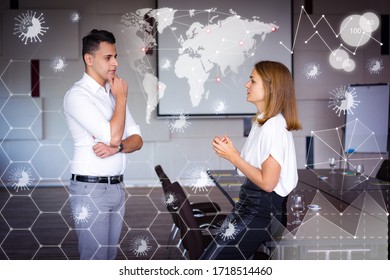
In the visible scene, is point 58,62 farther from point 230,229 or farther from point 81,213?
point 230,229

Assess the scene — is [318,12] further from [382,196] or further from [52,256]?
[52,256]

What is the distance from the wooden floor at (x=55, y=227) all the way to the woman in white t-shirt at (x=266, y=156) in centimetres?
111

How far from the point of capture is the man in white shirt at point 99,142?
7.04 feet

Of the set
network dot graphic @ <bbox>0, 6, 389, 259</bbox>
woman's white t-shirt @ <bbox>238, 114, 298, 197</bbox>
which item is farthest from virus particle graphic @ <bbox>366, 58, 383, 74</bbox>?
woman's white t-shirt @ <bbox>238, 114, 298, 197</bbox>

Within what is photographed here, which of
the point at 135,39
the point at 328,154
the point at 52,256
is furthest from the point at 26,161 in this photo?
the point at 328,154

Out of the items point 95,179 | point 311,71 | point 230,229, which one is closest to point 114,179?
point 95,179

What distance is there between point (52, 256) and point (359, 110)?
101 inches

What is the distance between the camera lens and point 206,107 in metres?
5.16

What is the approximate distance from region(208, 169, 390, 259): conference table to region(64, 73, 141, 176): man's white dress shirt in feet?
2.31

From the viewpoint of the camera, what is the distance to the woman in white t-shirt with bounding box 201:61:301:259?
185 cm

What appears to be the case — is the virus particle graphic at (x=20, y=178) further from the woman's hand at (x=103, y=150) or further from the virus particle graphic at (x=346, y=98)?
the virus particle graphic at (x=346, y=98)

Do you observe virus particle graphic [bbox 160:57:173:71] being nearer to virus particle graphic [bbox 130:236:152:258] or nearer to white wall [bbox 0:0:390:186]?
white wall [bbox 0:0:390:186]

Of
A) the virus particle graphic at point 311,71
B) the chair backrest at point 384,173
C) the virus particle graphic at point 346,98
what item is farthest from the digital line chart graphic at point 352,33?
the chair backrest at point 384,173

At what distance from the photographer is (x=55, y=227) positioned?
361 centimetres
